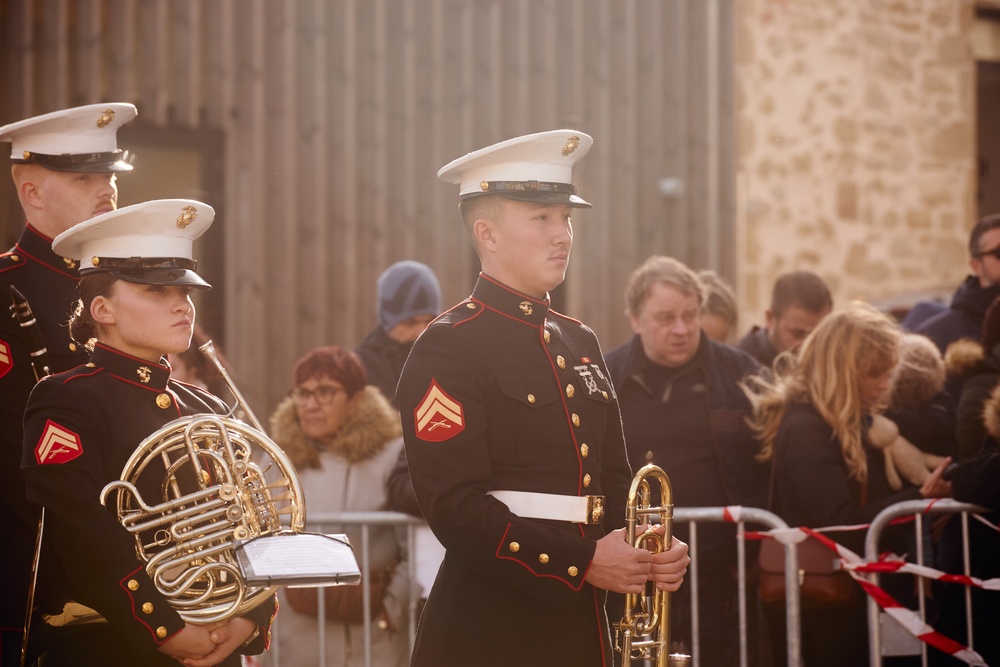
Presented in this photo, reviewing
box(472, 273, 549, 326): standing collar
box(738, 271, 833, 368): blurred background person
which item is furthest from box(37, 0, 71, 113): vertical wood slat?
box(472, 273, 549, 326): standing collar

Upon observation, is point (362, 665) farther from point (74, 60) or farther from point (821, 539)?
point (74, 60)

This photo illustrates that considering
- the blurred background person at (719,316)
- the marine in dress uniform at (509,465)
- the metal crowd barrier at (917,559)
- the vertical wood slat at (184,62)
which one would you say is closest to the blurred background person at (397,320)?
the blurred background person at (719,316)

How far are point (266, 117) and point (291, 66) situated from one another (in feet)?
Result: 1.18

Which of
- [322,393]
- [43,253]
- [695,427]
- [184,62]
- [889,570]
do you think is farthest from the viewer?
[184,62]

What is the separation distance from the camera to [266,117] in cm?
823

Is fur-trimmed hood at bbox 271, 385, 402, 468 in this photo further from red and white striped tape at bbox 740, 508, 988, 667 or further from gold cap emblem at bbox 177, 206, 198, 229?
gold cap emblem at bbox 177, 206, 198, 229

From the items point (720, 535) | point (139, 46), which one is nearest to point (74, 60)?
point (139, 46)

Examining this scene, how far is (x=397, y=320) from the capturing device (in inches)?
247

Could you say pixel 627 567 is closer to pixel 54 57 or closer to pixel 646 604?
pixel 646 604

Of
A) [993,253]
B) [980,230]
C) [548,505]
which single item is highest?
[980,230]

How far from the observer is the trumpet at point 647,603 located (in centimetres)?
320

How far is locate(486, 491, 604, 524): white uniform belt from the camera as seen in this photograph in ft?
10.3

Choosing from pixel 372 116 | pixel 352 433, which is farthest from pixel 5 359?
pixel 372 116

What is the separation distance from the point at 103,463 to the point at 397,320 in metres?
3.30
